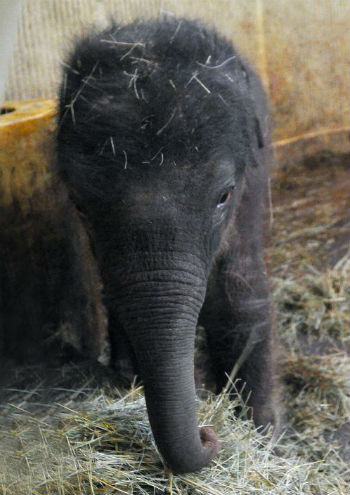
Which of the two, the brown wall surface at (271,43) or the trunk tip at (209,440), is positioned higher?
the brown wall surface at (271,43)

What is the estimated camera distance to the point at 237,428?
4.26m

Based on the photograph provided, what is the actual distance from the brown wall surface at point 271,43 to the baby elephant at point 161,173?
1329mm

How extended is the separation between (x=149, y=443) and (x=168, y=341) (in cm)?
63

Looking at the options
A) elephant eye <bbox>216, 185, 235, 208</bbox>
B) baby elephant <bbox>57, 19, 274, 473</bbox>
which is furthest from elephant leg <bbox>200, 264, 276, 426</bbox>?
elephant eye <bbox>216, 185, 235, 208</bbox>

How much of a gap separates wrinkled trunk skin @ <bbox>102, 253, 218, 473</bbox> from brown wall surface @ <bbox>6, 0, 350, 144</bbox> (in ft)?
7.86

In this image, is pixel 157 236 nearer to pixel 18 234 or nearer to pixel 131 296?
pixel 131 296

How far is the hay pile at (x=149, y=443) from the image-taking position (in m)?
3.54

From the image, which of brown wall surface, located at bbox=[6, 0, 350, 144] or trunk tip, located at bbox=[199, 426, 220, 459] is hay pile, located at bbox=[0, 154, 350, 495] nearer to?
trunk tip, located at bbox=[199, 426, 220, 459]

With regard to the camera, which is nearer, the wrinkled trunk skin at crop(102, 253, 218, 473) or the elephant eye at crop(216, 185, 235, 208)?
the wrinkled trunk skin at crop(102, 253, 218, 473)

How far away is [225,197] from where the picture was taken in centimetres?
405

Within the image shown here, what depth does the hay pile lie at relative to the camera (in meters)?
3.54

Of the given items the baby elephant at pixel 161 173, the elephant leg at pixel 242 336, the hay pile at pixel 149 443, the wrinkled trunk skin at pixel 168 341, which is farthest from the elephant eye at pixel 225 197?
the hay pile at pixel 149 443

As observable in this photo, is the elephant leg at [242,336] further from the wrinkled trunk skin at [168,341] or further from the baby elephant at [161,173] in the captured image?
the wrinkled trunk skin at [168,341]

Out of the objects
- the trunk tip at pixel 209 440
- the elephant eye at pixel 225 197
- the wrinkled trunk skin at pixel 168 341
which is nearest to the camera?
the wrinkled trunk skin at pixel 168 341
